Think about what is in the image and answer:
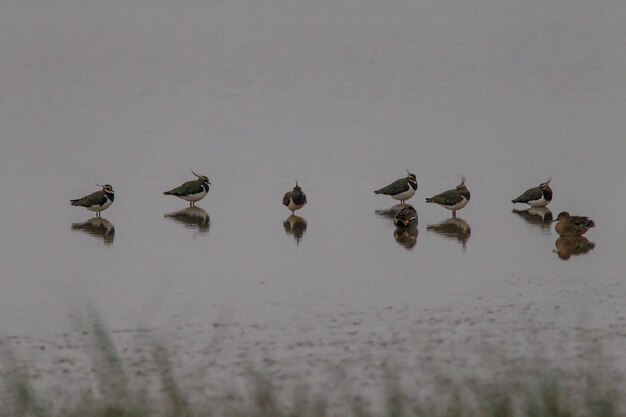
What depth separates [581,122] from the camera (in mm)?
22969

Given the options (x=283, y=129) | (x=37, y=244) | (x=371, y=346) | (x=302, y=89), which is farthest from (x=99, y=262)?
(x=302, y=89)

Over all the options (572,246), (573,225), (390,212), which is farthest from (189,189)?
(572,246)

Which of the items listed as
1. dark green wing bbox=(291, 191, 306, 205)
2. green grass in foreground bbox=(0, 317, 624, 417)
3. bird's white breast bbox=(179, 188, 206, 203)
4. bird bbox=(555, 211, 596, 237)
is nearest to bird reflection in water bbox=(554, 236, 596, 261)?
bird bbox=(555, 211, 596, 237)

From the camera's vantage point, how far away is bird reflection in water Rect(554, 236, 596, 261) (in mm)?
12602

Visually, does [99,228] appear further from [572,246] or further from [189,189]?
[572,246]

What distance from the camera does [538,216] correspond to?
1505cm

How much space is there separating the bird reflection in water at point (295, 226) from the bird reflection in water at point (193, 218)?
2.80 ft

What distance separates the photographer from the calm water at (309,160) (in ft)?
36.0

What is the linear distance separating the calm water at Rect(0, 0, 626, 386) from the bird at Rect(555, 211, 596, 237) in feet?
0.58

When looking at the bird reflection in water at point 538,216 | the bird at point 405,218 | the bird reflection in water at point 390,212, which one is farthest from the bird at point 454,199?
the bird at point 405,218

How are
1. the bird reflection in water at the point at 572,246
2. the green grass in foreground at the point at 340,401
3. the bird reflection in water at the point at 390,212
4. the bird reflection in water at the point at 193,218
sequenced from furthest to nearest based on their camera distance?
the bird reflection in water at the point at 390,212, the bird reflection in water at the point at 193,218, the bird reflection in water at the point at 572,246, the green grass in foreground at the point at 340,401

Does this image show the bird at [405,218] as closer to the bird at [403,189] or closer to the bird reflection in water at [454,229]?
the bird reflection in water at [454,229]

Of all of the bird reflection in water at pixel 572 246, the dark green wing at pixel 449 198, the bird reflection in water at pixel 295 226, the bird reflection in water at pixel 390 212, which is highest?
the dark green wing at pixel 449 198

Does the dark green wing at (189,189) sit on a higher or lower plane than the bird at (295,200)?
higher
